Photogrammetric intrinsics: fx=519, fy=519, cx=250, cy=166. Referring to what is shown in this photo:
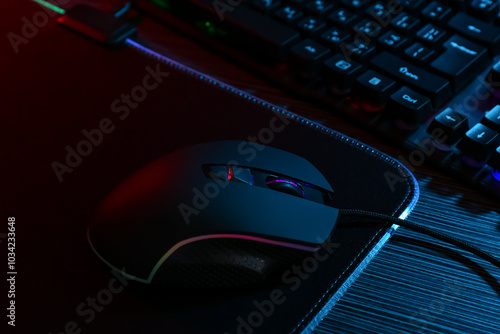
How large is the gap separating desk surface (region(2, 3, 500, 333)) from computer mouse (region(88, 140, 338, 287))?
0.06m

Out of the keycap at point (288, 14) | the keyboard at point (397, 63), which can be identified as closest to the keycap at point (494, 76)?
the keyboard at point (397, 63)

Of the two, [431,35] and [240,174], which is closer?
[240,174]

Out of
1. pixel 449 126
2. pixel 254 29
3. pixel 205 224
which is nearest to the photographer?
pixel 205 224

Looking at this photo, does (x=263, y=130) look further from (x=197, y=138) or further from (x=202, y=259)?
(x=202, y=259)

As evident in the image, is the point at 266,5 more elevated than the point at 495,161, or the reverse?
the point at 266,5

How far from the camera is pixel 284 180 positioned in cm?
42

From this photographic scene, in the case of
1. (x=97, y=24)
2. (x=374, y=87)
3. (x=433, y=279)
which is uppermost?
(x=97, y=24)

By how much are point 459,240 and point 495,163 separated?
0.25 ft

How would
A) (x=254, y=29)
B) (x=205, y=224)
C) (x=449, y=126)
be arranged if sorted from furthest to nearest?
(x=254, y=29) < (x=449, y=126) < (x=205, y=224)

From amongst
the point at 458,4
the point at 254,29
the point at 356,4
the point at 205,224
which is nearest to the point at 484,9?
the point at 458,4

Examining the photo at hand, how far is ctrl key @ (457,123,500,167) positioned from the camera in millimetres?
444

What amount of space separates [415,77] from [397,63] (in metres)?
0.02

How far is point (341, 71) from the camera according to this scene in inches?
19.9

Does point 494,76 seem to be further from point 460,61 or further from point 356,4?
point 356,4
